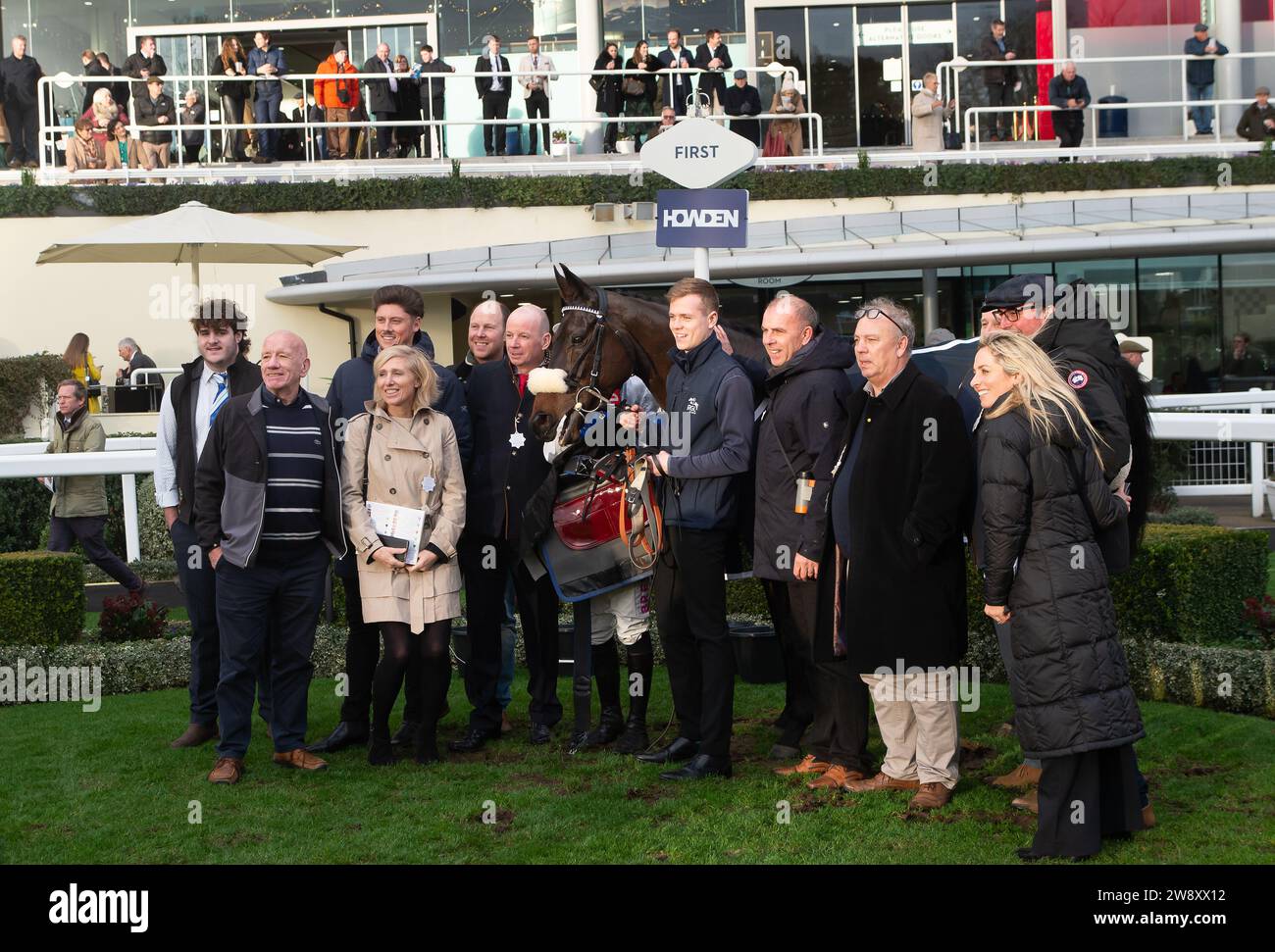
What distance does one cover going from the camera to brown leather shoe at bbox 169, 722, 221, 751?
21.4 ft

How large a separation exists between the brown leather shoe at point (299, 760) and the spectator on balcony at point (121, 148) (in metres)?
17.5

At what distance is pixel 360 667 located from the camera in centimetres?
643

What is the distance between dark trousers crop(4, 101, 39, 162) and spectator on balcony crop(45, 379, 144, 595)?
13450mm

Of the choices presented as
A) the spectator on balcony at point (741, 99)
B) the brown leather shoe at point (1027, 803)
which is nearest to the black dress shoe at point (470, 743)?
the brown leather shoe at point (1027, 803)

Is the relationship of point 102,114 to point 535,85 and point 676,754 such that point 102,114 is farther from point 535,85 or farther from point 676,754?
point 676,754

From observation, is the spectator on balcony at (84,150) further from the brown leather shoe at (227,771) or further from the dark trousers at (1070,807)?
the dark trousers at (1070,807)

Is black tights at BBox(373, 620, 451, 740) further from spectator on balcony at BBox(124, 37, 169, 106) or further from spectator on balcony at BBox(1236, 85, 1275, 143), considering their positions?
spectator on balcony at BBox(1236, 85, 1275, 143)

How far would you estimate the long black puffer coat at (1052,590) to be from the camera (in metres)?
4.61

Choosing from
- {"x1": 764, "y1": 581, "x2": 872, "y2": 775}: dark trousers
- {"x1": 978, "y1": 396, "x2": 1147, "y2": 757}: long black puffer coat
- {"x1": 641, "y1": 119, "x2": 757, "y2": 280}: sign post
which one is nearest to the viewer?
{"x1": 978, "y1": 396, "x2": 1147, "y2": 757}: long black puffer coat

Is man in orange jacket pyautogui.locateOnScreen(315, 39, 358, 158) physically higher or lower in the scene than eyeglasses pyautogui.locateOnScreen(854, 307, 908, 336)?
higher

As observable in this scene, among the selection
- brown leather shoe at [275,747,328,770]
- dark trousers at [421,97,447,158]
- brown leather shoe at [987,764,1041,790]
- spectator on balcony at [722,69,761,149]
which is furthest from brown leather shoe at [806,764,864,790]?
dark trousers at [421,97,447,158]
